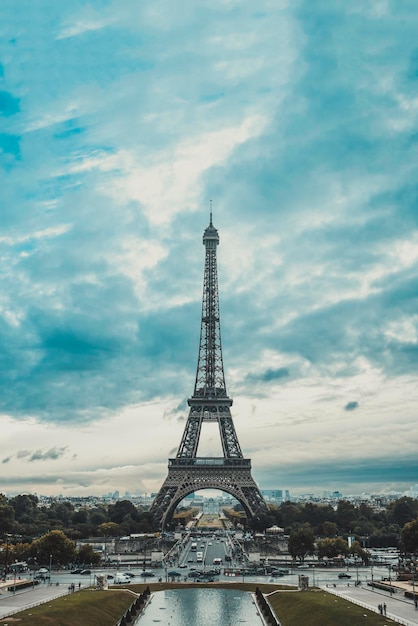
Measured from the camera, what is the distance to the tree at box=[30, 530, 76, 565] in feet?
318

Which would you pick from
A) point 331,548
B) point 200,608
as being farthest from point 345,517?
point 200,608

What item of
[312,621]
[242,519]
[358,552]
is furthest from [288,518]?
[312,621]

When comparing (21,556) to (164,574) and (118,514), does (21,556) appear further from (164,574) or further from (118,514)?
(118,514)

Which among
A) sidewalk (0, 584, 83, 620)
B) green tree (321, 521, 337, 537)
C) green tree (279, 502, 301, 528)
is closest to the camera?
sidewalk (0, 584, 83, 620)

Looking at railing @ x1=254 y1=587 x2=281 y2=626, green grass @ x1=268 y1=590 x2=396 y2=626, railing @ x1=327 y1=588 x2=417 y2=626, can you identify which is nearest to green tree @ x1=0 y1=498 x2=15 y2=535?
railing @ x1=254 y1=587 x2=281 y2=626

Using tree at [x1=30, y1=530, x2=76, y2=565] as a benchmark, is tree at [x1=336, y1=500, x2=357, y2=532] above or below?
above

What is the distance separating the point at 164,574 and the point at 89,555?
12.8m

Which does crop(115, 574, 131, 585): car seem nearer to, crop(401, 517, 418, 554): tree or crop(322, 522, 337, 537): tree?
crop(401, 517, 418, 554): tree

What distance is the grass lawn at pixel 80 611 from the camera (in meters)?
56.5

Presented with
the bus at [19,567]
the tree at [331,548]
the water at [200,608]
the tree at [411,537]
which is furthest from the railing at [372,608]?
the bus at [19,567]

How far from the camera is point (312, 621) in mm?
59781

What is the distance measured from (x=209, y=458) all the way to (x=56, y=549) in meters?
46.4

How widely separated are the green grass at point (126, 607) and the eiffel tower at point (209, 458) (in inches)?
2359

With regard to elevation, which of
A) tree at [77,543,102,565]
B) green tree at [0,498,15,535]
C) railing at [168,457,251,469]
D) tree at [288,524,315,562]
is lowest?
tree at [77,543,102,565]
